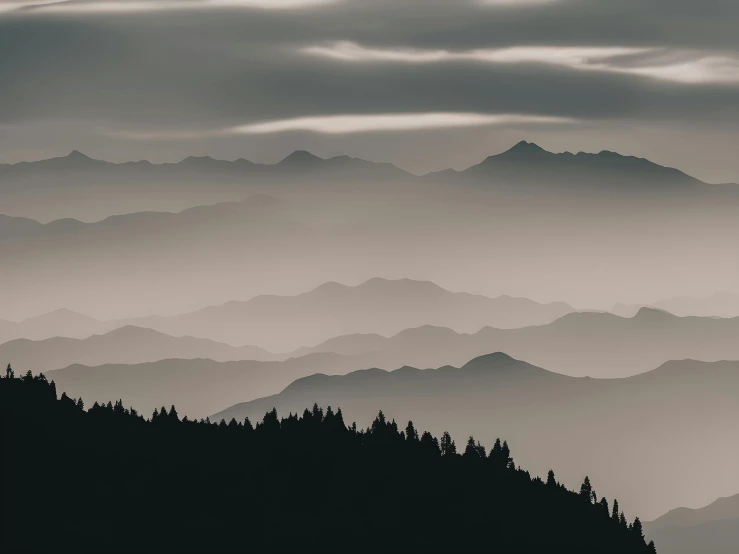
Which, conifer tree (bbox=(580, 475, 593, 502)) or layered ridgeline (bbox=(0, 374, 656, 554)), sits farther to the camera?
conifer tree (bbox=(580, 475, 593, 502))

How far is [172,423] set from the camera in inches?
5025

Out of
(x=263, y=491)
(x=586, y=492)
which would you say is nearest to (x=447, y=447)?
(x=586, y=492)

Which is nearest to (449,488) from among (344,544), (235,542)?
(344,544)

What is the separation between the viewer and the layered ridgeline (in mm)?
100062

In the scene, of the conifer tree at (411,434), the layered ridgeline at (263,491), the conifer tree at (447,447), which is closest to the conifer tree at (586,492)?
the layered ridgeline at (263,491)

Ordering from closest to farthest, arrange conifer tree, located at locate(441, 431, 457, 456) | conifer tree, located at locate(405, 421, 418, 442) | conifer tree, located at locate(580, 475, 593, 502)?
conifer tree, located at locate(580, 475, 593, 502) < conifer tree, located at locate(441, 431, 457, 456) < conifer tree, located at locate(405, 421, 418, 442)

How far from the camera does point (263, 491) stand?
11275cm

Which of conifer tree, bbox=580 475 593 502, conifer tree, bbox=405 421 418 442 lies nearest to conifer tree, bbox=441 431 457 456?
conifer tree, bbox=405 421 418 442

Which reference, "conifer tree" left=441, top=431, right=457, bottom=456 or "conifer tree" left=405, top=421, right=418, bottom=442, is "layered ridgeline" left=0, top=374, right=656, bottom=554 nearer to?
"conifer tree" left=441, top=431, right=457, bottom=456

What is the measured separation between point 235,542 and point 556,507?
4722cm

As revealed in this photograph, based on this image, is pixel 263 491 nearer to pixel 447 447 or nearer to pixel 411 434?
pixel 411 434

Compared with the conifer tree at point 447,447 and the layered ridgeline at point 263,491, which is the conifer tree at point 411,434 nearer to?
the layered ridgeline at point 263,491

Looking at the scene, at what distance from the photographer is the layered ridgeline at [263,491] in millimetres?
100062

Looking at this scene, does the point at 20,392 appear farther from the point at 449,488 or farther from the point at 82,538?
the point at 449,488
